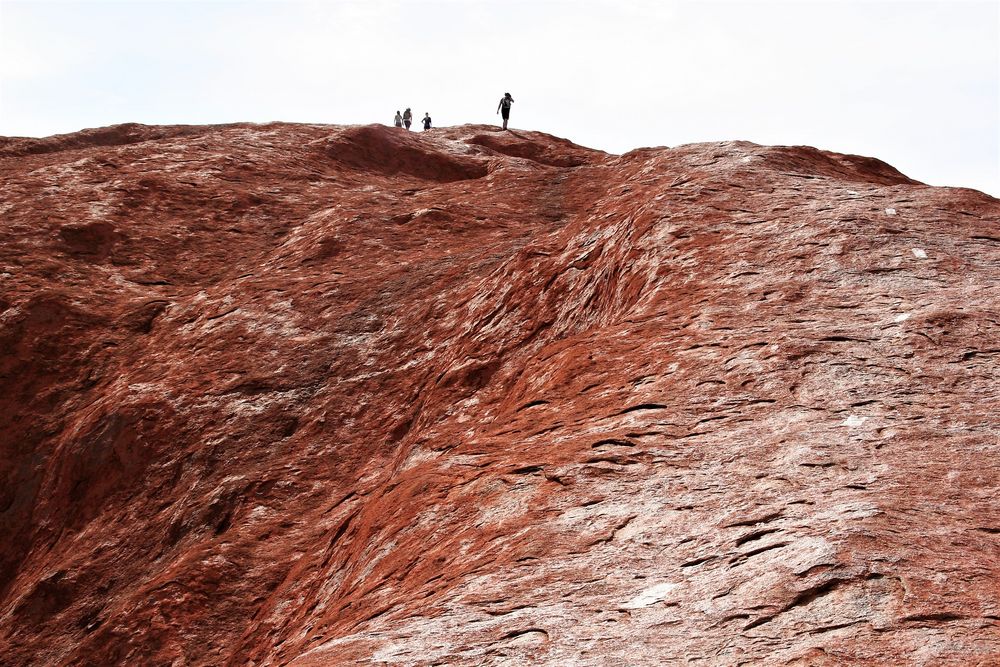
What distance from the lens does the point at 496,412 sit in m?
15.7

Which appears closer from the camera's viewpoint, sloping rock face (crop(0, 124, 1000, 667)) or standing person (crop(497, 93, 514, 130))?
sloping rock face (crop(0, 124, 1000, 667))

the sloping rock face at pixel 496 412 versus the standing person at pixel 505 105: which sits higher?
the standing person at pixel 505 105

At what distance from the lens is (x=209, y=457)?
62.9ft

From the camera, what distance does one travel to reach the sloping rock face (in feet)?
26.5

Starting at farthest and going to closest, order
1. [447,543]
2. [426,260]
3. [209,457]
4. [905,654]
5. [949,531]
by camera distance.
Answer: [426,260], [209,457], [447,543], [949,531], [905,654]

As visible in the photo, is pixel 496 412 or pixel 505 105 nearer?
pixel 496 412

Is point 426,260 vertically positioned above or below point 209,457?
above

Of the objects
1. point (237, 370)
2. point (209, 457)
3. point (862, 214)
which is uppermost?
point (862, 214)

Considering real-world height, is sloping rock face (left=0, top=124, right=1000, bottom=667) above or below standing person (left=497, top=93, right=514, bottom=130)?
below

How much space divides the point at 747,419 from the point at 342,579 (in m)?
5.30

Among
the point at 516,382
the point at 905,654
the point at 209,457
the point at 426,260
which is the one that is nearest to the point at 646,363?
the point at 516,382

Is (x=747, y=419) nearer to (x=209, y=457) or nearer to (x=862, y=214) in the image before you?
(x=862, y=214)

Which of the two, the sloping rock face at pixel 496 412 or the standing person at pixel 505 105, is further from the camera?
the standing person at pixel 505 105

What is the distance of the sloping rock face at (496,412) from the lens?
8.09m
